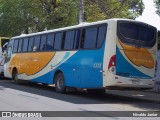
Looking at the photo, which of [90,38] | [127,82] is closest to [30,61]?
[90,38]

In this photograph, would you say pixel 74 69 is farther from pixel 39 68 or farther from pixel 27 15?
pixel 27 15

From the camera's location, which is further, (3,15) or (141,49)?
(3,15)

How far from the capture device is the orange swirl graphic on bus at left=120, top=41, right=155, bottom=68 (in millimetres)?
15375

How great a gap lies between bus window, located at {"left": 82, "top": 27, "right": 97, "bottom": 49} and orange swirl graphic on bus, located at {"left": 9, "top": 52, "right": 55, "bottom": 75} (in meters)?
3.16

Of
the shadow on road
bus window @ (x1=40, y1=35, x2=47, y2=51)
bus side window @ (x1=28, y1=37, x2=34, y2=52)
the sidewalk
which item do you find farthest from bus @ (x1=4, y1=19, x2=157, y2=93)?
bus side window @ (x1=28, y1=37, x2=34, y2=52)

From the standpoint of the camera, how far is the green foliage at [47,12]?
30.9 metres

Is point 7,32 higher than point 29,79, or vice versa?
point 7,32

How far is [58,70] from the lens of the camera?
1878 cm

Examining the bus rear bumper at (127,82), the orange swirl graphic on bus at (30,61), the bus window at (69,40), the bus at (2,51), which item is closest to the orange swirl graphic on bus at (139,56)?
the bus rear bumper at (127,82)

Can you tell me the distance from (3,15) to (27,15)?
2219 mm

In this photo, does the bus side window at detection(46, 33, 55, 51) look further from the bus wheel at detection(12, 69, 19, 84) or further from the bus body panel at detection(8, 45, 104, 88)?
the bus wheel at detection(12, 69, 19, 84)

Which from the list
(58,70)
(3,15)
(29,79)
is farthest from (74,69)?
(3,15)

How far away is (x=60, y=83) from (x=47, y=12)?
1454 cm

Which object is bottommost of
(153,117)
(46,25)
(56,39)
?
(153,117)
